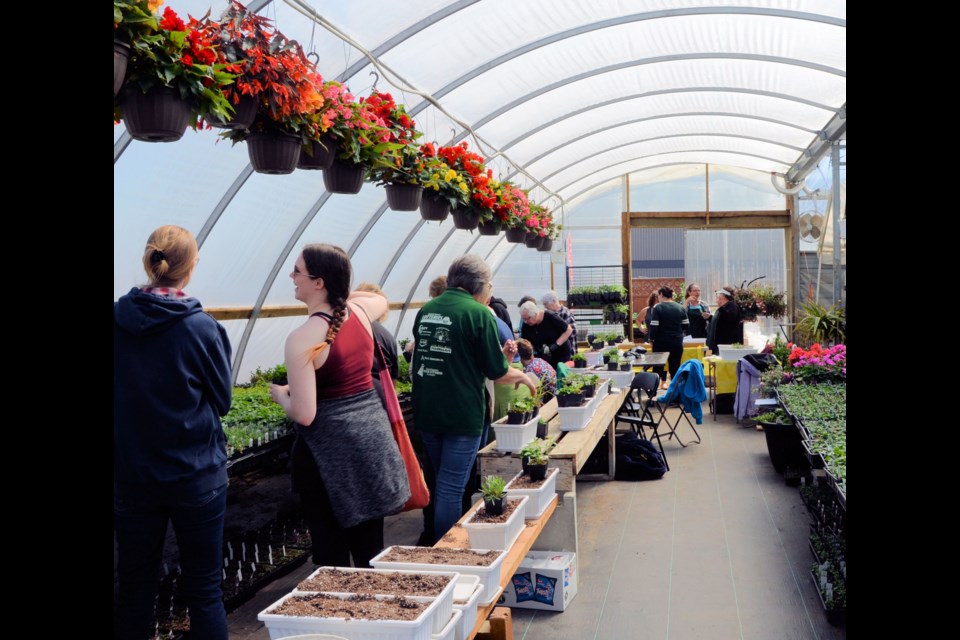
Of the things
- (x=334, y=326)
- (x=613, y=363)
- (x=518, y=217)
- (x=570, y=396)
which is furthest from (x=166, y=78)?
(x=613, y=363)

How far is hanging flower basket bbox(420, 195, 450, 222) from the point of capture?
5.77m

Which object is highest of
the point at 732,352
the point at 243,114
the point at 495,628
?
the point at 243,114

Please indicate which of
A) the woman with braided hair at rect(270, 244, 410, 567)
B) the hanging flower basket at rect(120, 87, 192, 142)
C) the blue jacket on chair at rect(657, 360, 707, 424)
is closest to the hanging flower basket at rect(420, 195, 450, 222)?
the woman with braided hair at rect(270, 244, 410, 567)

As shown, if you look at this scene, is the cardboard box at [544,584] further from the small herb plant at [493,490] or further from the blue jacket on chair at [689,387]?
the blue jacket on chair at [689,387]

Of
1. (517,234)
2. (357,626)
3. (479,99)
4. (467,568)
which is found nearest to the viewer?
(357,626)

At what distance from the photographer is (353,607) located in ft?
6.84

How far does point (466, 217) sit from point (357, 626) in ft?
16.3

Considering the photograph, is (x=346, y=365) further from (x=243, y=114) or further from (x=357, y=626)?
Answer: (x=357, y=626)

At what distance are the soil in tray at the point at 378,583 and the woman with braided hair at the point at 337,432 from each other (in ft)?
2.05

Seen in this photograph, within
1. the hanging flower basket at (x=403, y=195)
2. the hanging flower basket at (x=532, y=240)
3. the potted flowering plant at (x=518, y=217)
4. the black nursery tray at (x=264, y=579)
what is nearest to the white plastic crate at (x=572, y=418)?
the hanging flower basket at (x=403, y=195)

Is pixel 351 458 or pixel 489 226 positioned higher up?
pixel 489 226

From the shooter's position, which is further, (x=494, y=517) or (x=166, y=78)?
(x=494, y=517)

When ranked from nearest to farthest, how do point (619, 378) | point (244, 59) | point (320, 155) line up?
point (244, 59) → point (320, 155) → point (619, 378)

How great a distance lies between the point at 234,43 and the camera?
10.2 ft
